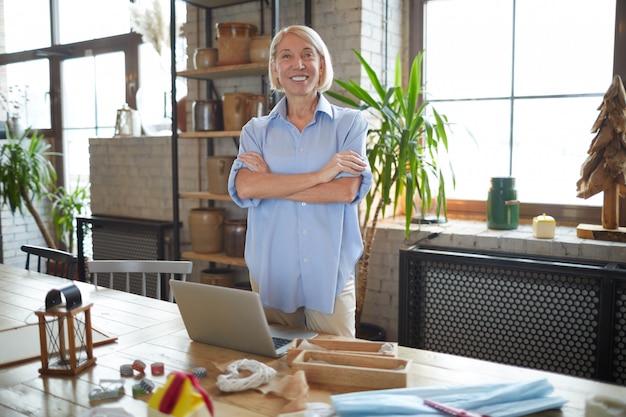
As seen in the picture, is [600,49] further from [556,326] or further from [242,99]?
[242,99]

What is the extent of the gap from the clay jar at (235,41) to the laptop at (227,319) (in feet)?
7.28

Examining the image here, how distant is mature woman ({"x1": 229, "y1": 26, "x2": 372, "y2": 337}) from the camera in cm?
191

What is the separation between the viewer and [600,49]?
3.16m

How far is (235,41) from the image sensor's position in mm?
3529

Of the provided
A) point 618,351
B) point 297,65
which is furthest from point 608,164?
point 297,65

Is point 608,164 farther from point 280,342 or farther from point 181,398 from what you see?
point 181,398

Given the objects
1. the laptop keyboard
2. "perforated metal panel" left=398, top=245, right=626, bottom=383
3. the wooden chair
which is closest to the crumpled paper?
the laptop keyboard

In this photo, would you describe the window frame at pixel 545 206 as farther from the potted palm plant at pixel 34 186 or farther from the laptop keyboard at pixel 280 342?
the potted palm plant at pixel 34 186

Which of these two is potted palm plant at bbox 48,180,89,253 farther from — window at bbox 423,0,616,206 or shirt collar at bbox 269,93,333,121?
shirt collar at bbox 269,93,333,121

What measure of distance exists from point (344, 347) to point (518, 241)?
67.9 inches

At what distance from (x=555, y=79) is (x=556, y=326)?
1417 millimetres

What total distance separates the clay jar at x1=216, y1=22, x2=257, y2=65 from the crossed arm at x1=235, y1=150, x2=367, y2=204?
1789mm

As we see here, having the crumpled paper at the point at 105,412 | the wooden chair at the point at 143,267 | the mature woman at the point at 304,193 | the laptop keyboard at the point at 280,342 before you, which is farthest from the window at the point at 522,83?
the crumpled paper at the point at 105,412

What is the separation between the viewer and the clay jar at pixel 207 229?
3807mm
